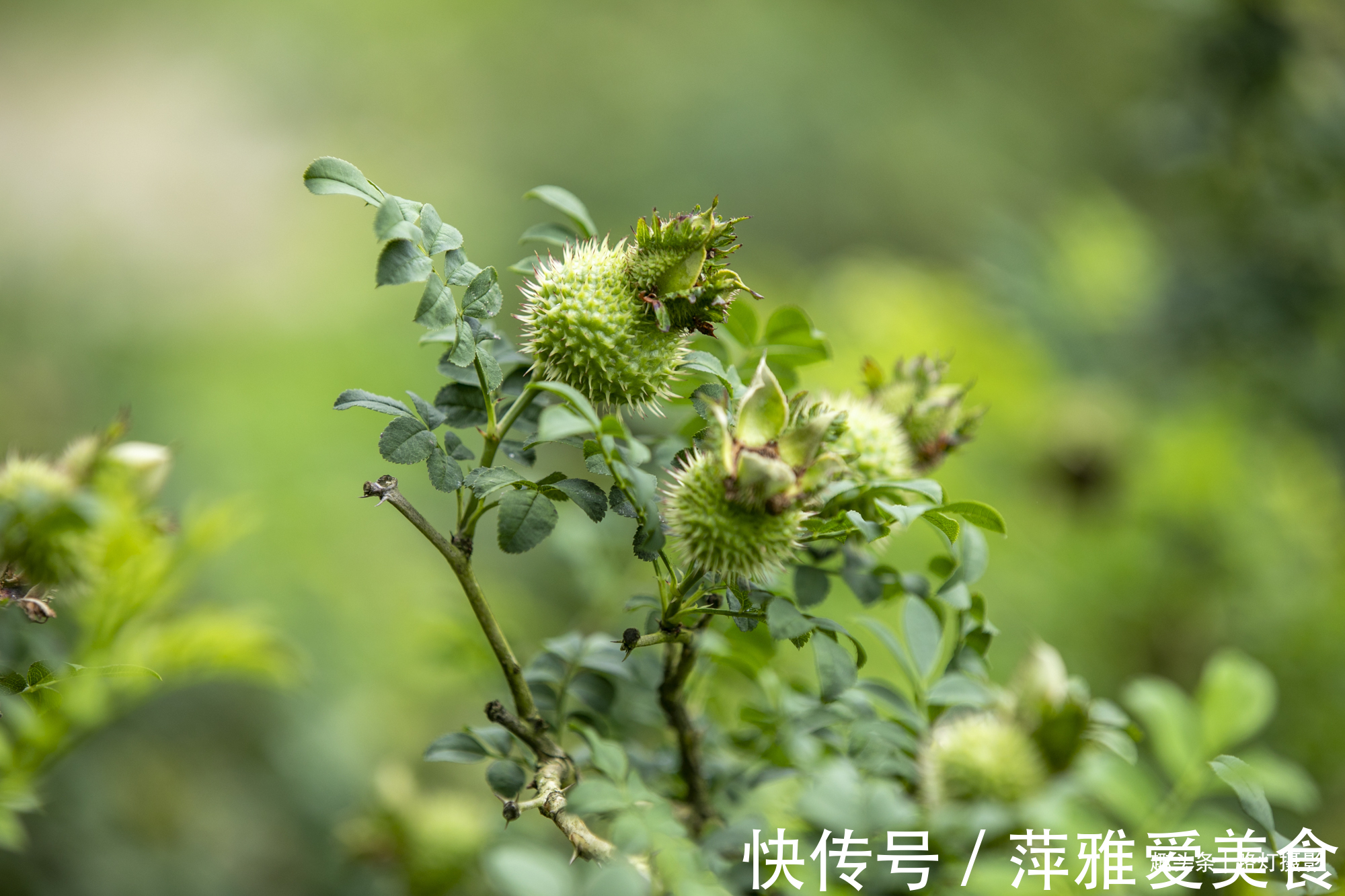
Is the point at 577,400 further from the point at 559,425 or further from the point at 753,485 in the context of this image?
the point at 753,485

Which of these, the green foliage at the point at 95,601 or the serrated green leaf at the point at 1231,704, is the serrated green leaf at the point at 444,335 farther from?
the serrated green leaf at the point at 1231,704

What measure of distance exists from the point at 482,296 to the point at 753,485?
266mm

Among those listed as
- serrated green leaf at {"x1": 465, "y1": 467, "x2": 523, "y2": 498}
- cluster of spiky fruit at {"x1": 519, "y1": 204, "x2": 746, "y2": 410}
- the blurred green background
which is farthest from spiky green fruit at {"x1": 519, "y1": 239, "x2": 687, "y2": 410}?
the blurred green background

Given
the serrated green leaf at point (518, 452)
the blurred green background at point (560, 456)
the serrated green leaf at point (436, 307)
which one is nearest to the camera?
the serrated green leaf at point (436, 307)

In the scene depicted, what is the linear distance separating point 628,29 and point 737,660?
5.45 m

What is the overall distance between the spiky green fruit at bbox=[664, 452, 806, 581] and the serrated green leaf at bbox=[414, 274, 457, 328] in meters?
0.22

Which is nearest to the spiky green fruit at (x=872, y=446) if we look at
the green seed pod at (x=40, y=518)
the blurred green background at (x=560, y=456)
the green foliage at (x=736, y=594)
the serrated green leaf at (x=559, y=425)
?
the green foliage at (x=736, y=594)

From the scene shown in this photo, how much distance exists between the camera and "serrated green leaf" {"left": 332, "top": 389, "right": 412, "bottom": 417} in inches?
30.6

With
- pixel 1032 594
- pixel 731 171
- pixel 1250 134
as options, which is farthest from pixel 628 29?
pixel 1032 594

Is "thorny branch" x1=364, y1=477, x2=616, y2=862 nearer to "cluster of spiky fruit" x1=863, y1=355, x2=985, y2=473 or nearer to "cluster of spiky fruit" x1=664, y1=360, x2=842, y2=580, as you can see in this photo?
"cluster of spiky fruit" x1=664, y1=360, x2=842, y2=580

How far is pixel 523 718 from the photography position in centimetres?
87

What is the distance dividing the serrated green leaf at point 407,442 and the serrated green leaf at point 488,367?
0.06 metres

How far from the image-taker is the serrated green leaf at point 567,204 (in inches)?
35.2

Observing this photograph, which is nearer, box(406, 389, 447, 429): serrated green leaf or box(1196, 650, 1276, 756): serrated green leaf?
box(406, 389, 447, 429): serrated green leaf
